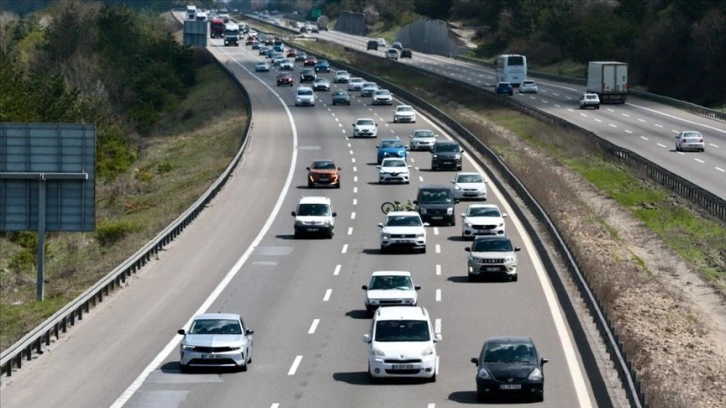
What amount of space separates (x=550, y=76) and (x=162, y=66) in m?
41.4

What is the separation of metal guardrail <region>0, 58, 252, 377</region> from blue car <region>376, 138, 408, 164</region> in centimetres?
Result: 1668

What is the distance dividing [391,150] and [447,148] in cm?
355

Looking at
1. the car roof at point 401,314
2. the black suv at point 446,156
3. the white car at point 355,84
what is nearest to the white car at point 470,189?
the black suv at point 446,156

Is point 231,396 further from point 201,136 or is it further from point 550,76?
point 550,76

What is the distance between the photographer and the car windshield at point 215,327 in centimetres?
3250

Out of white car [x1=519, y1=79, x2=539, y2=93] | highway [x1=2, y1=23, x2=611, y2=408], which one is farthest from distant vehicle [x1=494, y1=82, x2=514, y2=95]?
highway [x1=2, y1=23, x2=611, y2=408]

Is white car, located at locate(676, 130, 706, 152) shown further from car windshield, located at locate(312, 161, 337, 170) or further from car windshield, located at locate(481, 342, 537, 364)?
car windshield, located at locate(481, 342, 537, 364)

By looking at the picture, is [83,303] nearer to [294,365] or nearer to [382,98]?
[294,365]

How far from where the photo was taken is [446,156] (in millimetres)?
74312

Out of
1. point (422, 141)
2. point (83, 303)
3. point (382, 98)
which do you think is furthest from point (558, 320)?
point (382, 98)

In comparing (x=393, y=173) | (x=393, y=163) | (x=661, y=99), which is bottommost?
(x=393, y=173)

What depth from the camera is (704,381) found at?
36188 mm

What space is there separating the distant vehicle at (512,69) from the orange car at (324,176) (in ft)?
209

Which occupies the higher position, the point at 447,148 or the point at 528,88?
the point at 528,88
